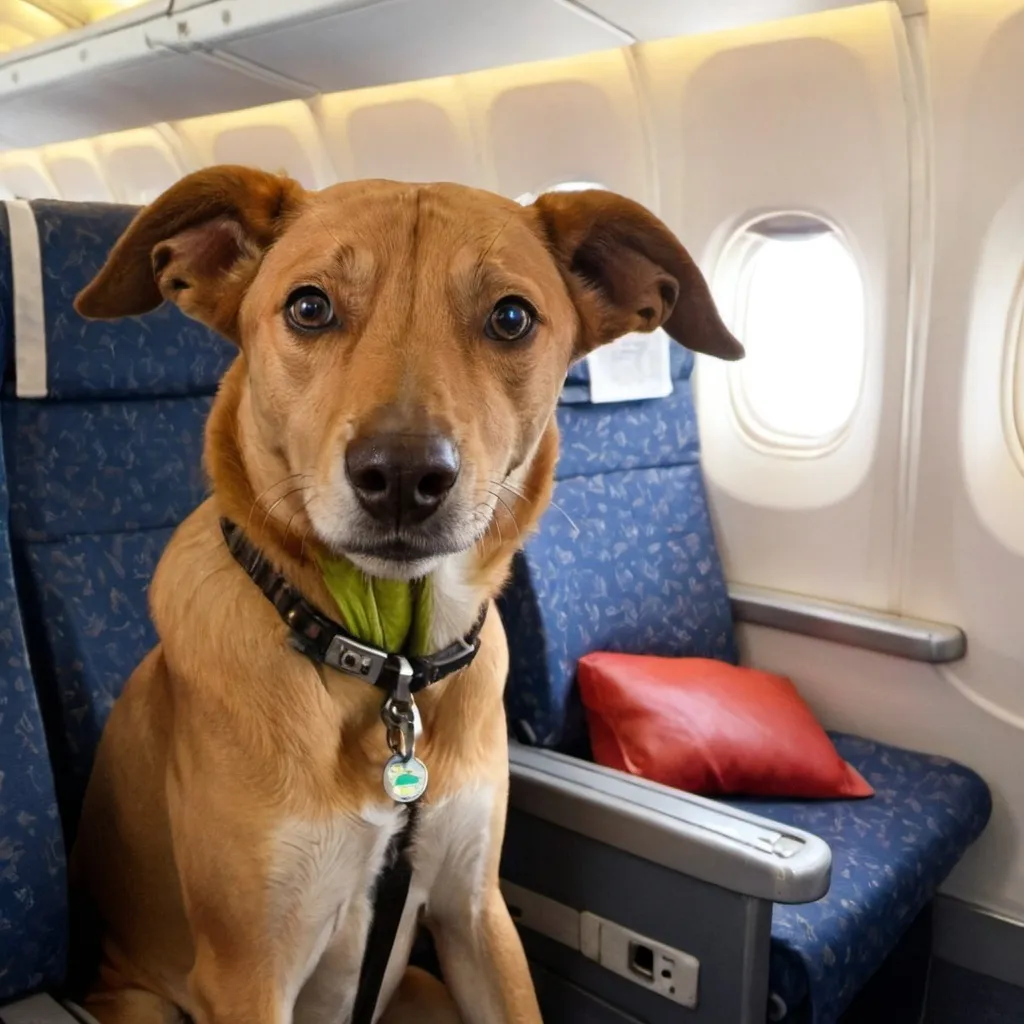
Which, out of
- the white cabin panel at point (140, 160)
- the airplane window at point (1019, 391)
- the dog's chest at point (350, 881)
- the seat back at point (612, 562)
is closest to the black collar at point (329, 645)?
the dog's chest at point (350, 881)

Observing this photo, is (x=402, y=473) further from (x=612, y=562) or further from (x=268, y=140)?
(x=268, y=140)

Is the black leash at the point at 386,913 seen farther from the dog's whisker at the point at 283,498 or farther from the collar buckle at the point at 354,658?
the dog's whisker at the point at 283,498

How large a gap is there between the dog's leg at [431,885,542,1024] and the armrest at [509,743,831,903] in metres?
0.33

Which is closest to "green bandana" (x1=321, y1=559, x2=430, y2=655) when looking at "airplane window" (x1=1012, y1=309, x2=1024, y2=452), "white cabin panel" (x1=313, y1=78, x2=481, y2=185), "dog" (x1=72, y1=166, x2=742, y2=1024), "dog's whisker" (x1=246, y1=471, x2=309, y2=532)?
"dog" (x1=72, y1=166, x2=742, y2=1024)

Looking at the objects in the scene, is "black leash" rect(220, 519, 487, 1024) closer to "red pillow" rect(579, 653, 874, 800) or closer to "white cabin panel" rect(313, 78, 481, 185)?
"red pillow" rect(579, 653, 874, 800)

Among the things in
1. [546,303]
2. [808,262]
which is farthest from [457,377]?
[808,262]

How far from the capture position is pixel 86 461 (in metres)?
1.97

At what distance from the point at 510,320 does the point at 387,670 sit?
520 mm

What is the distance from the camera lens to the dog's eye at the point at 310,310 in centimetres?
140

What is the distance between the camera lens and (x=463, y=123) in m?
3.40

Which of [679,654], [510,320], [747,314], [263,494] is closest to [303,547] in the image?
[263,494]

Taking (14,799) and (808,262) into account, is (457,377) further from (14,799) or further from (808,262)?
(808,262)

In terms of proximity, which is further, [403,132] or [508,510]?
[403,132]

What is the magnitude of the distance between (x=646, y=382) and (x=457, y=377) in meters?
1.64
